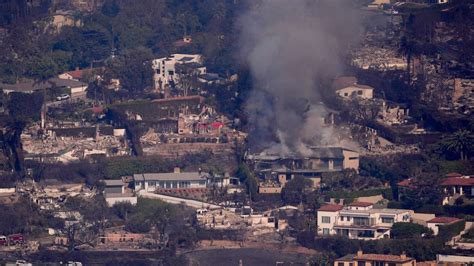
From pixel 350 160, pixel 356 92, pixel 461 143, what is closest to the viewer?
pixel 461 143

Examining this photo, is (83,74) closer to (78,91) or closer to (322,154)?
(78,91)

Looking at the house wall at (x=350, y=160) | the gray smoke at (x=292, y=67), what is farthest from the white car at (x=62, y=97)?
the house wall at (x=350, y=160)

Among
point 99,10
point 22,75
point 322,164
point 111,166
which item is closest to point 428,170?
point 322,164

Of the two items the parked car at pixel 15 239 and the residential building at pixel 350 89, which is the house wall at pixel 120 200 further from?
the residential building at pixel 350 89

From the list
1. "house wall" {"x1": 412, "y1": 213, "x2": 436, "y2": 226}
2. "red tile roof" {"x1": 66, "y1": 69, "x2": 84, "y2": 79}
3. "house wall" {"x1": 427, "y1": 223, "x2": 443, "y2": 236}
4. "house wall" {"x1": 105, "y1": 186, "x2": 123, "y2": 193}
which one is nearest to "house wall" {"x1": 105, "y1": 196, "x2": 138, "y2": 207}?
"house wall" {"x1": 105, "y1": 186, "x2": 123, "y2": 193}

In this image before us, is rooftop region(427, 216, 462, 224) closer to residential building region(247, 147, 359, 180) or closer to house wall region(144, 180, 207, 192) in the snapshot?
residential building region(247, 147, 359, 180)

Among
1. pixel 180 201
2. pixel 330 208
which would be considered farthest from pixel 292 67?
pixel 330 208
